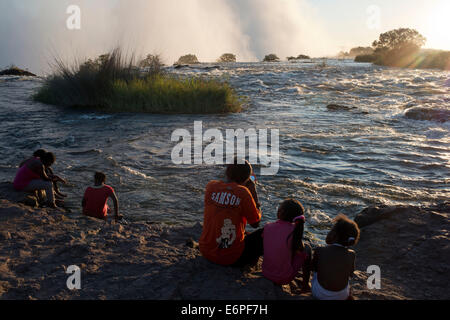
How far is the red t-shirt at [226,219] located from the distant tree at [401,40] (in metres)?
35.1

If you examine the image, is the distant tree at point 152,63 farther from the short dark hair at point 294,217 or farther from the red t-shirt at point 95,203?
the short dark hair at point 294,217

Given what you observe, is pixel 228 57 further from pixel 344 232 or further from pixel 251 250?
pixel 344 232

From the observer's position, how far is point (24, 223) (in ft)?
13.8

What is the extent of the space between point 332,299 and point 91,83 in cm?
1323

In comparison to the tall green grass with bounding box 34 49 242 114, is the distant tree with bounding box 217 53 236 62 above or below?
above

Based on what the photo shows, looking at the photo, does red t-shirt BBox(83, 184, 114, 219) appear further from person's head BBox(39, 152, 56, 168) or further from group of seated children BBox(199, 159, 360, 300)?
group of seated children BBox(199, 159, 360, 300)

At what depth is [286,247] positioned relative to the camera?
10.4 feet

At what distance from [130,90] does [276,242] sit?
1159 centimetres

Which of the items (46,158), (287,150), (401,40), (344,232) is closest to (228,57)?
(401,40)

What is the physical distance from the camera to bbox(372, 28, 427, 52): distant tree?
33.5 m

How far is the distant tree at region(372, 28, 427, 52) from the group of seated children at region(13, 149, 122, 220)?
34.5m

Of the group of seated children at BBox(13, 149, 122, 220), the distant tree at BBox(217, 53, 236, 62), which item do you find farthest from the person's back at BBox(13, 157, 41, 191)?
the distant tree at BBox(217, 53, 236, 62)

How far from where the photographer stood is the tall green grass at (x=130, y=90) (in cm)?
1359
